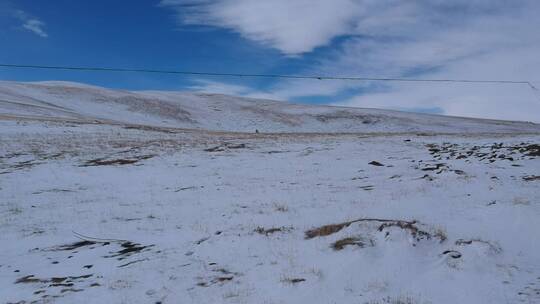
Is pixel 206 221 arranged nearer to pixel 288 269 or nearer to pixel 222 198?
pixel 222 198

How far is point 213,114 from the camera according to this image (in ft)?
208

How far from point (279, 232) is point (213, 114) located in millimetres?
55114

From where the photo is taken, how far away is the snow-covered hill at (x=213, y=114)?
53875 millimetres

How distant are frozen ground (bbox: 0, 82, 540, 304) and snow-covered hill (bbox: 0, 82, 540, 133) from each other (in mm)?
34835

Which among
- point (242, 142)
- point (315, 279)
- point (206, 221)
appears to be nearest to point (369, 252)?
point (315, 279)

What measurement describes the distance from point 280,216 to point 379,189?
3.94 meters

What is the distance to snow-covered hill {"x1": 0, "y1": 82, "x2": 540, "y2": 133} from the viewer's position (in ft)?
177

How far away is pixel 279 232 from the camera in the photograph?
9.49 metres

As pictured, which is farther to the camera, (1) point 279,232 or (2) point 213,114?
(2) point 213,114

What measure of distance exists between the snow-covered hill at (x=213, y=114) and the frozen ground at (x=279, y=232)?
114 feet

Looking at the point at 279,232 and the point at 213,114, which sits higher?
the point at 213,114

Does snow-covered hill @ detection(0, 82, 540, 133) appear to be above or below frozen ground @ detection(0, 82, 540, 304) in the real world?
above

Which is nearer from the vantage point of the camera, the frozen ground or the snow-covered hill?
the frozen ground

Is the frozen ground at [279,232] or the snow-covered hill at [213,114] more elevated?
the snow-covered hill at [213,114]
